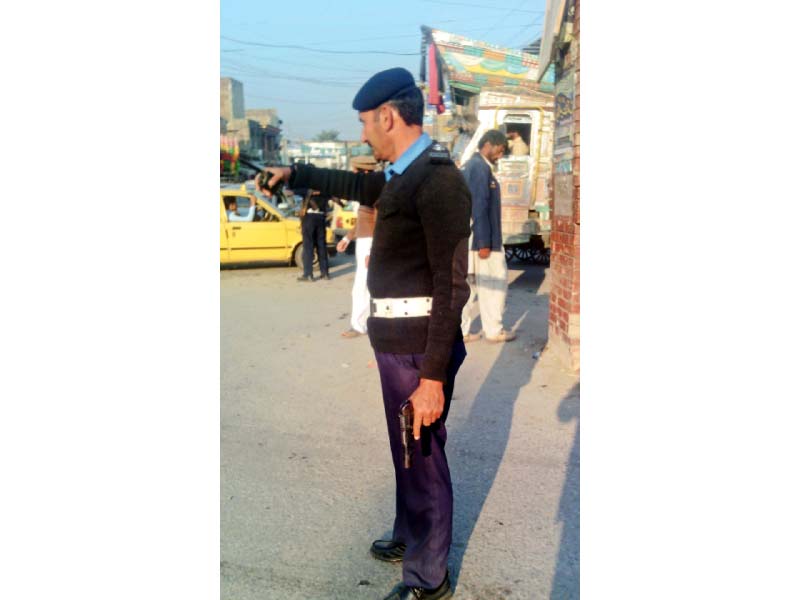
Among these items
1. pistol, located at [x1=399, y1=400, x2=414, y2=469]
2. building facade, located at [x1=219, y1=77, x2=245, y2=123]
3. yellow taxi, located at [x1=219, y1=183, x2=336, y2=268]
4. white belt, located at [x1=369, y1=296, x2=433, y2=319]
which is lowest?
pistol, located at [x1=399, y1=400, x2=414, y2=469]

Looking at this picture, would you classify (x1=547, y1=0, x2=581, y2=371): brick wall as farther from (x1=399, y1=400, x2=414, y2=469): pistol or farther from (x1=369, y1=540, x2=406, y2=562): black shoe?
(x1=399, y1=400, x2=414, y2=469): pistol

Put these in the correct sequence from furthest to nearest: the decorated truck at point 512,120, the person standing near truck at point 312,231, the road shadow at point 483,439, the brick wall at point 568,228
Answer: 1. the person standing near truck at point 312,231
2. the decorated truck at point 512,120
3. the brick wall at point 568,228
4. the road shadow at point 483,439

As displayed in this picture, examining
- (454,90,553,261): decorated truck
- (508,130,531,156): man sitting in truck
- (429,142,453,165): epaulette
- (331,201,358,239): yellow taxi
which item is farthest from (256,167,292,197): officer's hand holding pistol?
(331,201,358,239): yellow taxi

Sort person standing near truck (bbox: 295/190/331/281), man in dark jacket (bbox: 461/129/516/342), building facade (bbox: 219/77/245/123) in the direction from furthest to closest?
person standing near truck (bbox: 295/190/331/281) < man in dark jacket (bbox: 461/129/516/342) < building facade (bbox: 219/77/245/123)

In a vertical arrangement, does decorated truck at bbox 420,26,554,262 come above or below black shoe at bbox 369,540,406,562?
above

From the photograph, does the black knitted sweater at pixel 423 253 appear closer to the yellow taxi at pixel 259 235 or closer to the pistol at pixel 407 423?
the pistol at pixel 407 423

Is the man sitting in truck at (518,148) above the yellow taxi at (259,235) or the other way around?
above

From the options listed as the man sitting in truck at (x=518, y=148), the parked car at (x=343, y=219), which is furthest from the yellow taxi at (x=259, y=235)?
the man sitting in truck at (x=518, y=148)

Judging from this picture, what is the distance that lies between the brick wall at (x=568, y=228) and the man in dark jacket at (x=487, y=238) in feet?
1.96

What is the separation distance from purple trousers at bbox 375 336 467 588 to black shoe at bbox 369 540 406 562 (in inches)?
13.9

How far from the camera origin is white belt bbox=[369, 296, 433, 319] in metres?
2.57

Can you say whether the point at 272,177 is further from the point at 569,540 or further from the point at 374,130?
the point at 569,540

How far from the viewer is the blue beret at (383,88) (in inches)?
96.9

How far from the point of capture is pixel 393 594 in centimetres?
278
